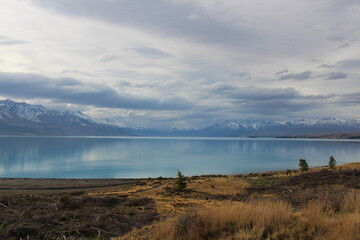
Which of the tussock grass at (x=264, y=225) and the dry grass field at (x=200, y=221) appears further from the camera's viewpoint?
the dry grass field at (x=200, y=221)

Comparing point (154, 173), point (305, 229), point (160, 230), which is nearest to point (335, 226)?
point (305, 229)

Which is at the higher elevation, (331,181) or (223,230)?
(223,230)

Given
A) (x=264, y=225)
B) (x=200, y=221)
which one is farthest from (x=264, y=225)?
(x=200, y=221)

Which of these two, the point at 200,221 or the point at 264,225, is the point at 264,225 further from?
the point at 200,221

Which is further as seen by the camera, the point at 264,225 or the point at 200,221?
the point at 200,221

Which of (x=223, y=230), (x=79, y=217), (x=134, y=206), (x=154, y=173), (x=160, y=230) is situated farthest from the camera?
(x=154, y=173)

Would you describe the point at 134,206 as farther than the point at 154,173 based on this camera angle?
No

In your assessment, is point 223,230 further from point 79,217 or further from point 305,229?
point 79,217

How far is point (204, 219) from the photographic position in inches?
323

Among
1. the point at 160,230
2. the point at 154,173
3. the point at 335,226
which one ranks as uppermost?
the point at 335,226

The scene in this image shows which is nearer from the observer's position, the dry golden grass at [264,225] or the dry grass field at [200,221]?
the dry golden grass at [264,225]

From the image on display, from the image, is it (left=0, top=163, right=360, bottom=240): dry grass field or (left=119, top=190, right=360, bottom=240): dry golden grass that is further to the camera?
(left=0, top=163, right=360, bottom=240): dry grass field

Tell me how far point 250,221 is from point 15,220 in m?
10.9

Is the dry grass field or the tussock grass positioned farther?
the dry grass field
